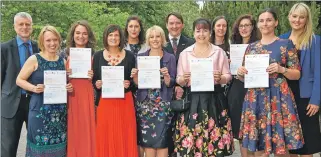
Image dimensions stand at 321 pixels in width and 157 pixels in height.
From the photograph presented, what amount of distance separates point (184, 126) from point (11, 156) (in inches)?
108

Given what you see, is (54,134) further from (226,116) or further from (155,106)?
(226,116)

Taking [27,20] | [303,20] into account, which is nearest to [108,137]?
[27,20]

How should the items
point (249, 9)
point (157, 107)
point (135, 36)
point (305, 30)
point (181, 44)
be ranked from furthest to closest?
point (249, 9) < point (181, 44) < point (135, 36) < point (157, 107) < point (305, 30)

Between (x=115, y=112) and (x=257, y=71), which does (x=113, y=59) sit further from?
(x=257, y=71)

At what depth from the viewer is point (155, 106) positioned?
18.2ft

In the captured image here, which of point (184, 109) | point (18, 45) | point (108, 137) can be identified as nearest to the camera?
point (184, 109)

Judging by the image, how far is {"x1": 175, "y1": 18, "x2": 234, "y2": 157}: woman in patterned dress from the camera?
5.22m

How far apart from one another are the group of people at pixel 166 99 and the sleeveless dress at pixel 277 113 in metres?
0.01

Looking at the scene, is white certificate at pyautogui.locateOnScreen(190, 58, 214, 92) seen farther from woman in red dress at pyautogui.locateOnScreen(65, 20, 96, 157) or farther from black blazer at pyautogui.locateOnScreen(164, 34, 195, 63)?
woman in red dress at pyautogui.locateOnScreen(65, 20, 96, 157)

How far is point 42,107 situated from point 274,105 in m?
2.97

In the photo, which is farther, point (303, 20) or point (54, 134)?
point (54, 134)

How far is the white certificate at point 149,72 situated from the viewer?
545cm

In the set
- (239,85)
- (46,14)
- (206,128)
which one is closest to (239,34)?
(239,85)

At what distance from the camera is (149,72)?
546 cm
